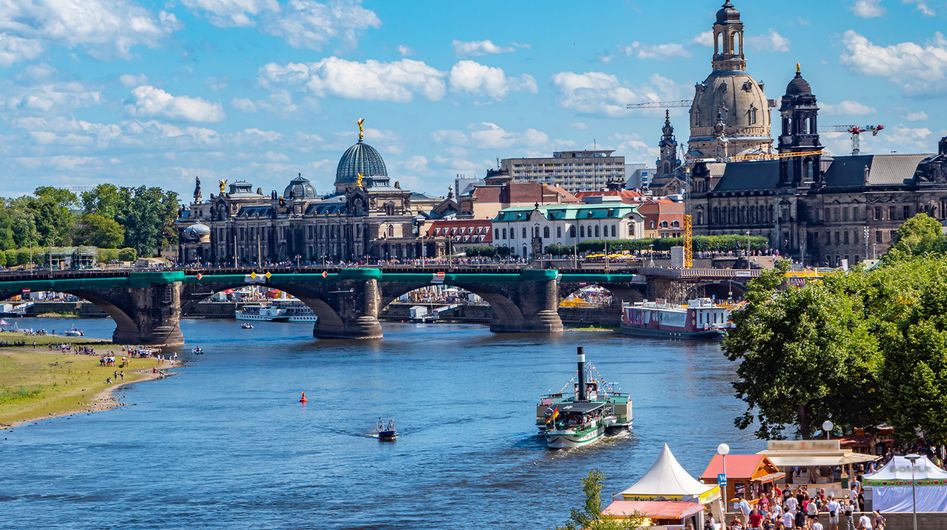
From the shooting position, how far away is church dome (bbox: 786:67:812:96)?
192m

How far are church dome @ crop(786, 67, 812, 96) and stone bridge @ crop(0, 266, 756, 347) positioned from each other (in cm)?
3876

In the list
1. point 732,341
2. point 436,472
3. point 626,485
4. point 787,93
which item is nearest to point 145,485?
point 436,472

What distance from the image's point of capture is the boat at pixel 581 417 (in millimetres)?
75688

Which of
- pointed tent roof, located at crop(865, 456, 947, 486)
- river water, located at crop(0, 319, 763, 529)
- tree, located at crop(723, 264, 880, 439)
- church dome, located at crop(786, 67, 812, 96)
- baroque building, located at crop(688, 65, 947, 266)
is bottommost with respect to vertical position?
river water, located at crop(0, 319, 763, 529)

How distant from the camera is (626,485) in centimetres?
6425

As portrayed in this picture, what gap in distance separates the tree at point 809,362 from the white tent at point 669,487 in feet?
30.2

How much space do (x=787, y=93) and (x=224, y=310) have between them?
6247cm

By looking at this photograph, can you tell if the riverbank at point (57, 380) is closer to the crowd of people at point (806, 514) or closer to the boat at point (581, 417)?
the boat at point (581, 417)

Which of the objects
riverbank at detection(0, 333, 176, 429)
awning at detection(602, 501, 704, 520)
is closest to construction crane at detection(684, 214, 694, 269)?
riverbank at detection(0, 333, 176, 429)

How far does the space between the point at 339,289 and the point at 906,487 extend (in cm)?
10561

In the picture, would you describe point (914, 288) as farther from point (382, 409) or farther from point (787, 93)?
point (787, 93)

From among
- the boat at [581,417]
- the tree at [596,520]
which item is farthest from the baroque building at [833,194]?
the tree at [596,520]

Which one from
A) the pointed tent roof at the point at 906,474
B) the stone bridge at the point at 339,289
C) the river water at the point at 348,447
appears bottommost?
the river water at the point at 348,447

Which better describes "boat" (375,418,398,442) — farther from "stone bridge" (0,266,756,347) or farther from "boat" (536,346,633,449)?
"stone bridge" (0,266,756,347)
